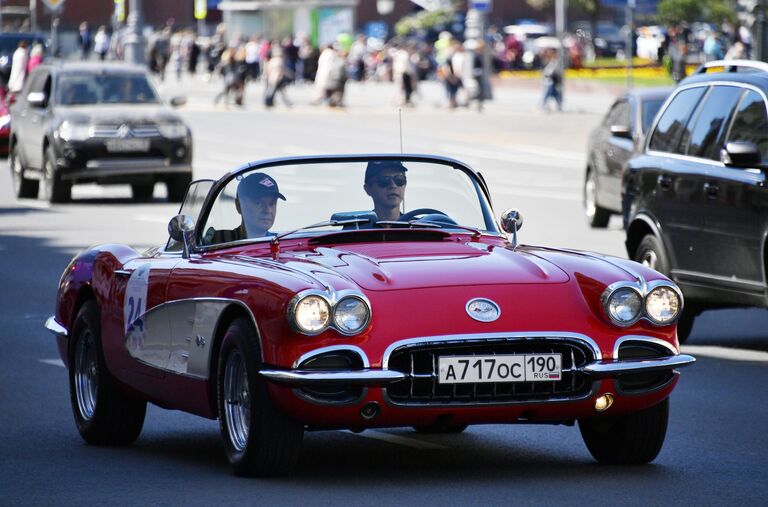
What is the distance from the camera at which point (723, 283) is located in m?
11.9

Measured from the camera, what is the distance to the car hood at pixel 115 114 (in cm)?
2458

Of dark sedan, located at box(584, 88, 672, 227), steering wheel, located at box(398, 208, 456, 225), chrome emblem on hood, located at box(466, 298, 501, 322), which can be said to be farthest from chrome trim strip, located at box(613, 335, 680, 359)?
dark sedan, located at box(584, 88, 672, 227)

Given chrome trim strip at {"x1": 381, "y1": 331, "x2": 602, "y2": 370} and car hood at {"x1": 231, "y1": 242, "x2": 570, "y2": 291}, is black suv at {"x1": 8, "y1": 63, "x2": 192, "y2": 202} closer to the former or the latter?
car hood at {"x1": 231, "y1": 242, "x2": 570, "y2": 291}

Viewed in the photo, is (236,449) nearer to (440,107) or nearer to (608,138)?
(608,138)

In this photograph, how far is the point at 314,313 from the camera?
271 inches

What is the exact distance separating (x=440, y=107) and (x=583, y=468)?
4298cm

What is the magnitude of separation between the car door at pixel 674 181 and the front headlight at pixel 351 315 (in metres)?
5.52

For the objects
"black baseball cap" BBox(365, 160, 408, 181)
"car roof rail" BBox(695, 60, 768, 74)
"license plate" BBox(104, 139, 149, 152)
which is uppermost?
"car roof rail" BBox(695, 60, 768, 74)

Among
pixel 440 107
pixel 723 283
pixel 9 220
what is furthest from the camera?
pixel 440 107

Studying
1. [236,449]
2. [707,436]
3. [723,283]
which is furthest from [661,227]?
[236,449]

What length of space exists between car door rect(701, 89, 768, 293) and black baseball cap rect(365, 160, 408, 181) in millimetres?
3687

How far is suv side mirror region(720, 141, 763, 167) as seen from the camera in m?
11.3

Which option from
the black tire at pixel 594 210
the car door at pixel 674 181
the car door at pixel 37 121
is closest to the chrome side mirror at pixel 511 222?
the car door at pixel 674 181

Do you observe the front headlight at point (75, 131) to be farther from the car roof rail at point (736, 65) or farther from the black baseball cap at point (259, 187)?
the black baseball cap at point (259, 187)
